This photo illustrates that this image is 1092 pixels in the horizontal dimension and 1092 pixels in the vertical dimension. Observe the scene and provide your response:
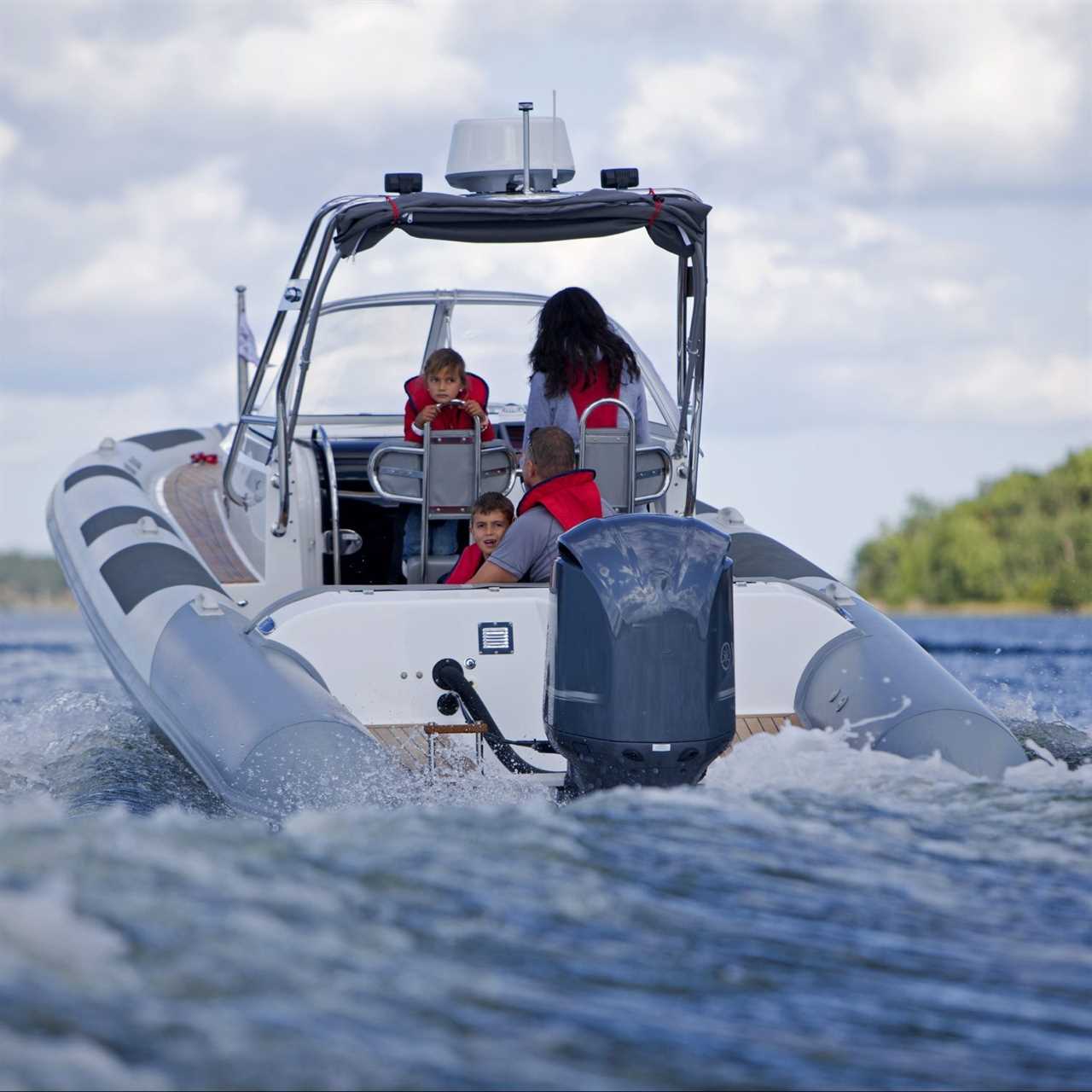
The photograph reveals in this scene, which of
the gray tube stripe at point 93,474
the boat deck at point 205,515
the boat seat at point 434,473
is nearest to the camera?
the boat seat at point 434,473

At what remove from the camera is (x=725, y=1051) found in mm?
1595

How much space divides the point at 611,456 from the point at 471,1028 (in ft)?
8.06

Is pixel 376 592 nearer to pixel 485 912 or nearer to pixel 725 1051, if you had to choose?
pixel 485 912

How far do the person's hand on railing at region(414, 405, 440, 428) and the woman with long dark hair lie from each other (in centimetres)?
25

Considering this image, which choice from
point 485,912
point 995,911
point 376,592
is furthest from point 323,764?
point 995,911

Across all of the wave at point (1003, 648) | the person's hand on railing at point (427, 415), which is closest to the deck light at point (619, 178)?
the person's hand on railing at point (427, 415)

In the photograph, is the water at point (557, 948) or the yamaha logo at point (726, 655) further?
the yamaha logo at point (726, 655)

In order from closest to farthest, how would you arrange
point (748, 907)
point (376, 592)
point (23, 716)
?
point (748, 907), point (376, 592), point (23, 716)

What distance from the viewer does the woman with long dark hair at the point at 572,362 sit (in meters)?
3.95

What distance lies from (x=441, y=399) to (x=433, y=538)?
50 cm

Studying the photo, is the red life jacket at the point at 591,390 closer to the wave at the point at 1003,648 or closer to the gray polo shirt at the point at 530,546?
the gray polo shirt at the point at 530,546

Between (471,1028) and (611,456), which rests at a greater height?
(611,456)

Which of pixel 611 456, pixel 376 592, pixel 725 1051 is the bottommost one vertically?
pixel 725 1051

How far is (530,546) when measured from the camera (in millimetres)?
3533
